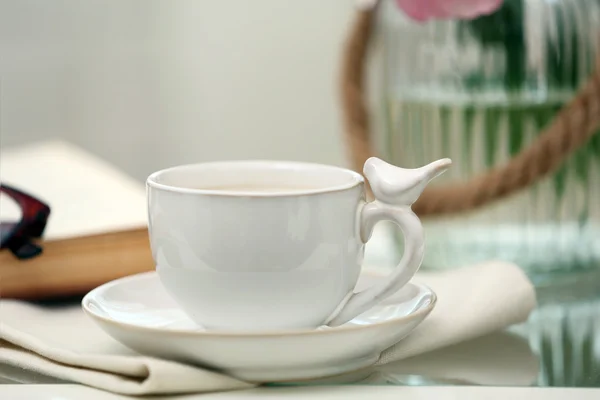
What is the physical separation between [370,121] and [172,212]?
34cm

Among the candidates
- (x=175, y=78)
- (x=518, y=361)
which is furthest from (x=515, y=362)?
(x=175, y=78)

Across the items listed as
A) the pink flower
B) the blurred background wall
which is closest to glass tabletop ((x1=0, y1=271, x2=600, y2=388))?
the pink flower

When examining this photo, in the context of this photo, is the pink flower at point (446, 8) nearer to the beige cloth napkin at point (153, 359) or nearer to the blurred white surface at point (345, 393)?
the beige cloth napkin at point (153, 359)

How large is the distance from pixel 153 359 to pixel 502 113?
11.7 inches

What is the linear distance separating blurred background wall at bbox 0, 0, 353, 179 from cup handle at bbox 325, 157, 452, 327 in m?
0.74

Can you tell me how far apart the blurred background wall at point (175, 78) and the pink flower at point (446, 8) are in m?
0.52

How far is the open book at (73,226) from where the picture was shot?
0.41 meters

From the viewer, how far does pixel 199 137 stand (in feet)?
3.77

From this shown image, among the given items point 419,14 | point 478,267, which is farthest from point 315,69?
point 478,267

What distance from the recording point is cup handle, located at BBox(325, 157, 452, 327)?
0.32 meters

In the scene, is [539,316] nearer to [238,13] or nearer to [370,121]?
[370,121]

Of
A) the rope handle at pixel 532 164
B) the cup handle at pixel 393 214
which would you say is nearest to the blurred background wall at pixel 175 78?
the rope handle at pixel 532 164

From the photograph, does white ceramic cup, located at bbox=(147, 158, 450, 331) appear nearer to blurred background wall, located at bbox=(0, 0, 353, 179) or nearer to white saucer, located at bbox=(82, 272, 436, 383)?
white saucer, located at bbox=(82, 272, 436, 383)

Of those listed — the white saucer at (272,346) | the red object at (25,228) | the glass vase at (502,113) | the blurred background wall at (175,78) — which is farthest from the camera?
the blurred background wall at (175,78)
